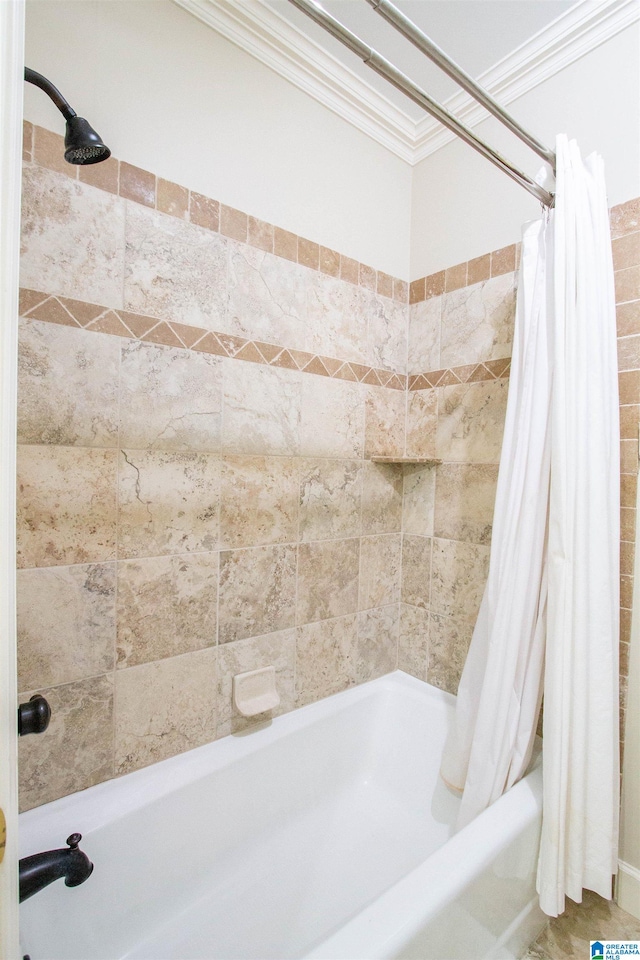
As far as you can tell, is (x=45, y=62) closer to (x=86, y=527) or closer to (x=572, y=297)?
(x=86, y=527)

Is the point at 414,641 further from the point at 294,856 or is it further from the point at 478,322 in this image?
the point at 478,322

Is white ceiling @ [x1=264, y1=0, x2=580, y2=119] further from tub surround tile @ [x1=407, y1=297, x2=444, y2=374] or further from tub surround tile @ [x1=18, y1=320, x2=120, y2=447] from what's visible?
tub surround tile @ [x1=18, y1=320, x2=120, y2=447]

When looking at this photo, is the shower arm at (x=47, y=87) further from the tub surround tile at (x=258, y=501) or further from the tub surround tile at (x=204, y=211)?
the tub surround tile at (x=258, y=501)

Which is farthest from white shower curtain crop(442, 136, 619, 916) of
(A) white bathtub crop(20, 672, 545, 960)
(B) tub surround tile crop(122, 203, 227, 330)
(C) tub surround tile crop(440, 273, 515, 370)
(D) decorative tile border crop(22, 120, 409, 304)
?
(B) tub surround tile crop(122, 203, 227, 330)

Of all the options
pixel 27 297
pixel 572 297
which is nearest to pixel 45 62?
pixel 27 297

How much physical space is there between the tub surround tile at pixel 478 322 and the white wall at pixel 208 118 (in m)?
0.37

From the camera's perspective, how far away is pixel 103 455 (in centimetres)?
112

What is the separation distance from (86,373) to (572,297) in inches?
48.6

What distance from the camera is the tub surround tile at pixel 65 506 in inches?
39.8

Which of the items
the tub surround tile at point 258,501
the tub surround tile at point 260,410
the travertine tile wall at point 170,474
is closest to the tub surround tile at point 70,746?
the travertine tile wall at point 170,474

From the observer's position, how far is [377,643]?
1792 mm

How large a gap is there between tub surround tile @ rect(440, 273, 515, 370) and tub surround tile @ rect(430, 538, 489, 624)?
718 millimetres

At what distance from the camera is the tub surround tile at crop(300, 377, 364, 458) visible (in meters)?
1.53

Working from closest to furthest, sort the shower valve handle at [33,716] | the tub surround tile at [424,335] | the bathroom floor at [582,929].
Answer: the shower valve handle at [33,716], the bathroom floor at [582,929], the tub surround tile at [424,335]
